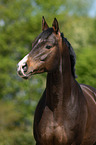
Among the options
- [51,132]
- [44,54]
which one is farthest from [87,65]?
[44,54]

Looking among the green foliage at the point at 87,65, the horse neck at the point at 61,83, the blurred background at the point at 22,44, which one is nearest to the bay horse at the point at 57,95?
the horse neck at the point at 61,83

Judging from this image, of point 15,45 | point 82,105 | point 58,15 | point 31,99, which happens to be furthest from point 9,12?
point 82,105

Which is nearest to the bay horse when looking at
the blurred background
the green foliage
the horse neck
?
the horse neck

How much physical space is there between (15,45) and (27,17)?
3.45 m

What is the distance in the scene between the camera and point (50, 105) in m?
4.67

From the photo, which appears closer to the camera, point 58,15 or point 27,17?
point 58,15

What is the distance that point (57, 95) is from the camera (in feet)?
15.1

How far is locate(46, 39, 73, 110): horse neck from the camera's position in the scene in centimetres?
451

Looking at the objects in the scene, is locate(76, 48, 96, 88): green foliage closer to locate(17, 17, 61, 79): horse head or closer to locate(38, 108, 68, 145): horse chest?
locate(38, 108, 68, 145): horse chest

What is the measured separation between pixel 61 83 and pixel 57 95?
214 mm

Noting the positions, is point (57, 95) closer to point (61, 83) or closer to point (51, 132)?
point (61, 83)

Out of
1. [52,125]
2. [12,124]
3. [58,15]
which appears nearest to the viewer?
[52,125]

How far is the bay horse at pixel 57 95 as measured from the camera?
4.26 metres

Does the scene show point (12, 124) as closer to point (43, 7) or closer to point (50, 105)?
point (43, 7)
